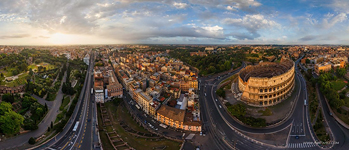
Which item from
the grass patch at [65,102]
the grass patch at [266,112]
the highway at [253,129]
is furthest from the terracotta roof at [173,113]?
the grass patch at [65,102]

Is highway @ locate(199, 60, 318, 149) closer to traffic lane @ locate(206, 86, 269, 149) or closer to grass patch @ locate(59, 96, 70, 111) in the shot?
traffic lane @ locate(206, 86, 269, 149)

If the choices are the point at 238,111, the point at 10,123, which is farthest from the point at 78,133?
the point at 238,111

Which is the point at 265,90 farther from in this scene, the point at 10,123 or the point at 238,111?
the point at 10,123

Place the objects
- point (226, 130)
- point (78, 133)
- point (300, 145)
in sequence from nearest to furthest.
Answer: point (300, 145) < point (78, 133) < point (226, 130)

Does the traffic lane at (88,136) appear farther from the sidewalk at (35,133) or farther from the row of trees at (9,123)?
the row of trees at (9,123)

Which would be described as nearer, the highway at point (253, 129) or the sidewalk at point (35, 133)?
the sidewalk at point (35, 133)

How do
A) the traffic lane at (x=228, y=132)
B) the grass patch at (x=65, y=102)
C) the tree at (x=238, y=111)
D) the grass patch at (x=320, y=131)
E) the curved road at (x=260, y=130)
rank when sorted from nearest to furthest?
the traffic lane at (x=228, y=132), the curved road at (x=260, y=130), the grass patch at (x=320, y=131), the tree at (x=238, y=111), the grass patch at (x=65, y=102)
